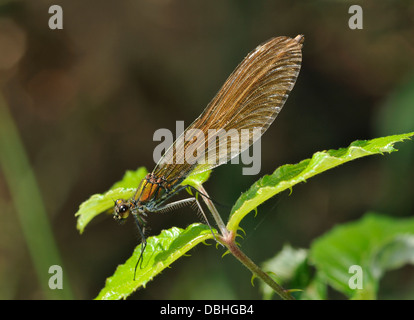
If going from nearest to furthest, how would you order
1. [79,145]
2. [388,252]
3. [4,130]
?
[388,252] → [4,130] → [79,145]

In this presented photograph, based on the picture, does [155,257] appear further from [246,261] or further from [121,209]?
[121,209]

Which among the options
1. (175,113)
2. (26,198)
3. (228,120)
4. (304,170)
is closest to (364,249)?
(228,120)

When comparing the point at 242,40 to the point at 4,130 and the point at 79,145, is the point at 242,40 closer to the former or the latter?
the point at 79,145

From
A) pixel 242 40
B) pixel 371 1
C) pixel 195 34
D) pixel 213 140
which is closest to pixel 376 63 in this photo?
pixel 371 1

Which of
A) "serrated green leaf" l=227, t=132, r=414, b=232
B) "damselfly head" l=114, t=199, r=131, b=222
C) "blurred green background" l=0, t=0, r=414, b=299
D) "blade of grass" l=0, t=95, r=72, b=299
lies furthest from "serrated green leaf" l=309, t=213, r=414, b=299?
"blade of grass" l=0, t=95, r=72, b=299

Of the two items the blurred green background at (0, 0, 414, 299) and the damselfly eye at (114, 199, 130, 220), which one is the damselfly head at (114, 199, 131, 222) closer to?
the damselfly eye at (114, 199, 130, 220)
